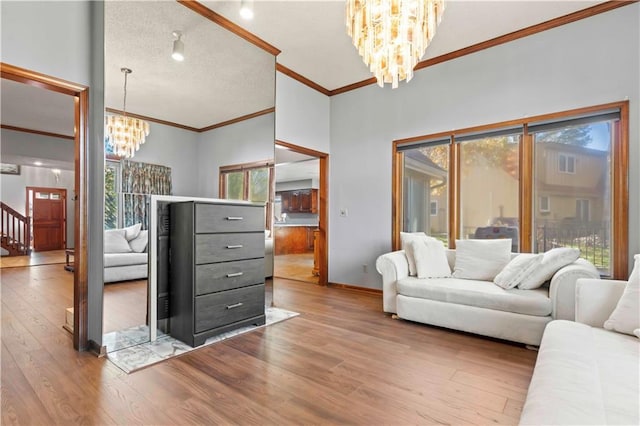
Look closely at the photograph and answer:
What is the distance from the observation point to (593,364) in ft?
4.31

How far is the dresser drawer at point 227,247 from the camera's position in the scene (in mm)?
2488

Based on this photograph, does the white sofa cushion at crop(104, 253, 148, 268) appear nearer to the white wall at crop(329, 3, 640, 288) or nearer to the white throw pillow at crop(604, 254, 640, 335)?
the white wall at crop(329, 3, 640, 288)

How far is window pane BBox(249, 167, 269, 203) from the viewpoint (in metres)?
3.28

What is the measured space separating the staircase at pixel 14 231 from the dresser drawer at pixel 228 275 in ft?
29.4

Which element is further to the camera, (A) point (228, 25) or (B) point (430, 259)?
(B) point (430, 259)

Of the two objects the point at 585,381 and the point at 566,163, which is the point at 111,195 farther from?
the point at 566,163

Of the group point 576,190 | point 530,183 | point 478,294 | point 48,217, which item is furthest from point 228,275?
point 48,217

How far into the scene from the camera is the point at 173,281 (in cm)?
262

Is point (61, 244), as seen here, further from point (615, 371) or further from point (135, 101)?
point (615, 371)

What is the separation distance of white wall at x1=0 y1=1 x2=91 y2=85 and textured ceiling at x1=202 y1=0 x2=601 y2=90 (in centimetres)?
114

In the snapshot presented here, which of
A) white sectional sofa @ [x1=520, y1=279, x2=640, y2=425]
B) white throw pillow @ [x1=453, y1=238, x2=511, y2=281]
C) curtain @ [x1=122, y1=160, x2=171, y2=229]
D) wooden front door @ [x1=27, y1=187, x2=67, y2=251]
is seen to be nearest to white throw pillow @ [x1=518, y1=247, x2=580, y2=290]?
A: white throw pillow @ [x1=453, y1=238, x2=511, y2=281]

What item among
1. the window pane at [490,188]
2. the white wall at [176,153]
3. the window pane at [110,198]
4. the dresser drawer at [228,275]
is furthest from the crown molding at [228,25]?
the window pane at [490,188]

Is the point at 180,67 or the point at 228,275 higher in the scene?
the point at 180,67

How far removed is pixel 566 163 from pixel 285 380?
3.39 m
